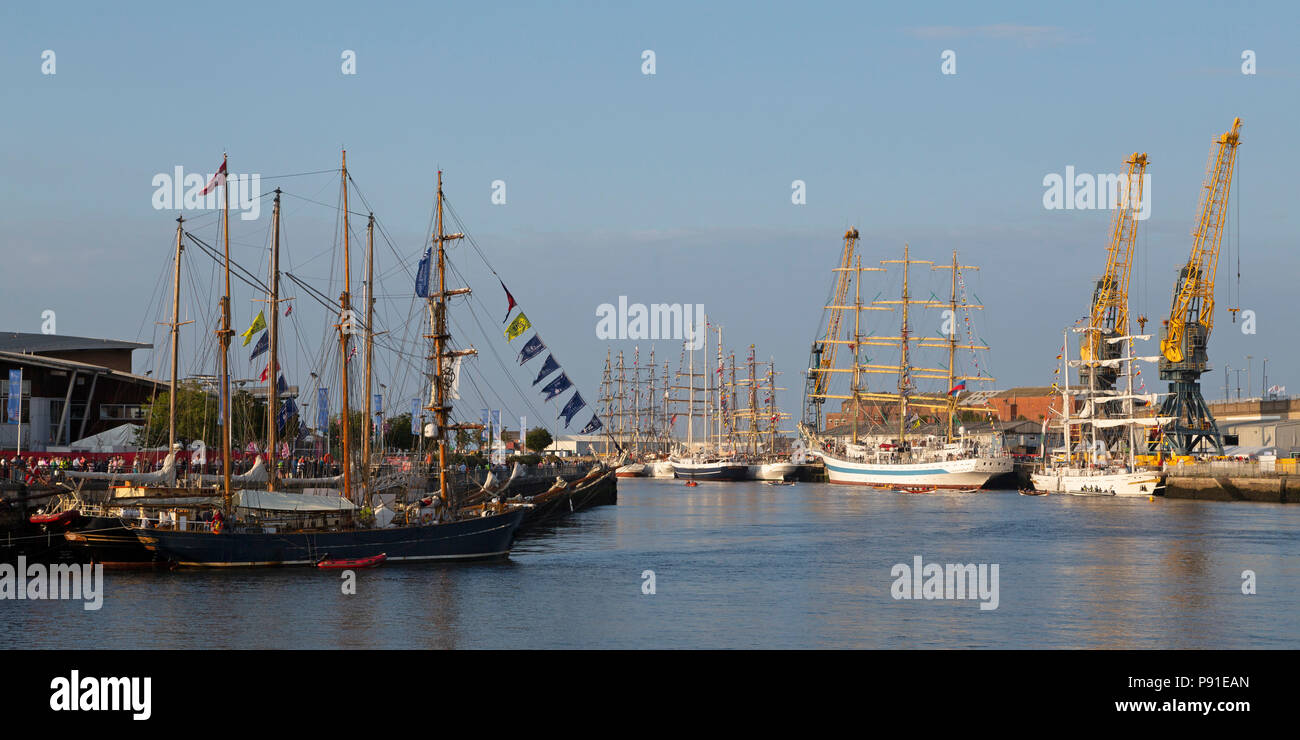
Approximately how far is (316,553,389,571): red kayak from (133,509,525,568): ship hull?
175mm

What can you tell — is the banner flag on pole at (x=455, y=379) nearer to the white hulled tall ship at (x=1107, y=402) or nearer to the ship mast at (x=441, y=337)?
the ship mast at (x=441, y=337)

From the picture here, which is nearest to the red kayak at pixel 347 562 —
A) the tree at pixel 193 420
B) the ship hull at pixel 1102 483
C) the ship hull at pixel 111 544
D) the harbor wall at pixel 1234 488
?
the ship hull at pixel 111 544

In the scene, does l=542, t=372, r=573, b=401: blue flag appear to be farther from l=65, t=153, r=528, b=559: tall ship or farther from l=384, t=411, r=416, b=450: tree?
l=384, t=411, r=416, b=450: tree

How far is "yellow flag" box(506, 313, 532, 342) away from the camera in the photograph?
56344mm

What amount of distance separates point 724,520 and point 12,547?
50.6 metres

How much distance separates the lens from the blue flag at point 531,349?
56.8 m

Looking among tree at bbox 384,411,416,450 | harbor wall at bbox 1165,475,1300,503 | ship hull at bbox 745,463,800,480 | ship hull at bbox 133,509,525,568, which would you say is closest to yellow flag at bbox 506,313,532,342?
ship hull at bbox 133,509,525,568

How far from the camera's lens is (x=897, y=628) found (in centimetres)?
3825

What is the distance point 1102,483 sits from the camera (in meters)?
124

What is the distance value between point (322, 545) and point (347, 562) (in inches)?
47.6

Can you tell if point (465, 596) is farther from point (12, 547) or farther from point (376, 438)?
point (376, 438)

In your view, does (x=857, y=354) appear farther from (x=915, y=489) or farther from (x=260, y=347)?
(x=260, y=347)

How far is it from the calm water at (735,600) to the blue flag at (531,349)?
907 centimetres
